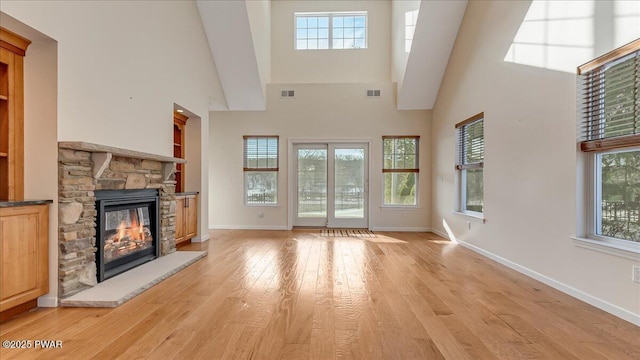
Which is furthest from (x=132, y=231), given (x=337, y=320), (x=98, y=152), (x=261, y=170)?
(x=261, y=170)

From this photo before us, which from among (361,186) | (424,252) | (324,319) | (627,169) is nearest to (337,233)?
(361,186)

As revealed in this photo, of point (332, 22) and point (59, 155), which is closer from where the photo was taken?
point (59, 155)

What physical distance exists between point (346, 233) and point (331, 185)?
3.87 ft

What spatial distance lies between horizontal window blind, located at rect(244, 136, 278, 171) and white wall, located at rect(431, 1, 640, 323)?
3846 millimetres

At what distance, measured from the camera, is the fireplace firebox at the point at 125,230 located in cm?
308

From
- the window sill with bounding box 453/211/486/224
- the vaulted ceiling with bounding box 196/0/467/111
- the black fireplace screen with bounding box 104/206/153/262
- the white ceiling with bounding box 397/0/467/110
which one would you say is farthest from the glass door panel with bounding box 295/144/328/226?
the black fireplace screen with bounding box 104/206/153/262

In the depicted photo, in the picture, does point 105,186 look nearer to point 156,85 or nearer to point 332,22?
point 156,85

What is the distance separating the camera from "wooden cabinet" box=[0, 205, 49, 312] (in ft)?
7.37

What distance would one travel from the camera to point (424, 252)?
15.7 feet

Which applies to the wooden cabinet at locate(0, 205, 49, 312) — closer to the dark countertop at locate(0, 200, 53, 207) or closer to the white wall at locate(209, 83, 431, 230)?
the dark countertop at locate(0, 200, 53, 207)

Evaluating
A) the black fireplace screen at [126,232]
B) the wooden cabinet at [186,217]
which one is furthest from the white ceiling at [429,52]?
the black fireplace screen at [126,232]

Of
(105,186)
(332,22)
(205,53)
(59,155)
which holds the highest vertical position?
(332,22)

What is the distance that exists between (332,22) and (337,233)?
483cm

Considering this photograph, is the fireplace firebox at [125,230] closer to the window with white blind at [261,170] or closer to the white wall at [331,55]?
the window with white blind at [261,170]
